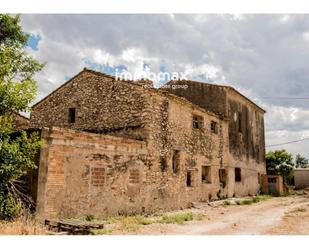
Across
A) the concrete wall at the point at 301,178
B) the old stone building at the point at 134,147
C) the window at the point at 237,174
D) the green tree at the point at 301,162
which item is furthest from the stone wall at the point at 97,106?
the green tree at the point at 301,162

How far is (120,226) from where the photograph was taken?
10.7 metres

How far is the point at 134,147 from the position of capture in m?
13.9

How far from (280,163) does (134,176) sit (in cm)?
2940

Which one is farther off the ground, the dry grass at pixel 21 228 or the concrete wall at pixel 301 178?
the concrete wall at pixel 301 178

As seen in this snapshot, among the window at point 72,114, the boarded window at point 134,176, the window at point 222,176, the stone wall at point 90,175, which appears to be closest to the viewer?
the stone wall at point 90,175

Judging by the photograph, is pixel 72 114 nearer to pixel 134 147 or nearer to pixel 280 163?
pixel 134 147

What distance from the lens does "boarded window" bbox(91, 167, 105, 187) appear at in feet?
39.3

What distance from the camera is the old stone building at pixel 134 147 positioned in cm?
1116

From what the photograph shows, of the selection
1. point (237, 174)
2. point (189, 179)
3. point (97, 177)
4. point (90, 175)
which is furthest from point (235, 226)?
point (237, 174)

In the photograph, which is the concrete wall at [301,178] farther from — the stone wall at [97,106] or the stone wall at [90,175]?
the stone wall at [97,106]

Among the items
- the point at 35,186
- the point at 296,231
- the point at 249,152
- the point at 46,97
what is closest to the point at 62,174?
the point at 35,186

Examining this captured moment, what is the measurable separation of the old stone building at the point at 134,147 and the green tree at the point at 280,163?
1621 centimetres

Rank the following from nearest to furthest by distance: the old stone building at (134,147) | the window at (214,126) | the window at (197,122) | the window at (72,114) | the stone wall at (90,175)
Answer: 1. the stone wall at (90,175)
2. the old stone building at (134,147)
3. the window at (72,114)
4. the window at (197,122)
5. the window at (214,126)
